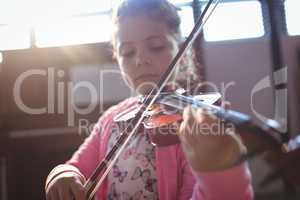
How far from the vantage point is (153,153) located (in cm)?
62

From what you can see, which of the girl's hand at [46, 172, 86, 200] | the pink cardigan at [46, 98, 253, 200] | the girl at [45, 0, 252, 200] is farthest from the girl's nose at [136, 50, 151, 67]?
the girl's hand at [46, 172, 86, 200]

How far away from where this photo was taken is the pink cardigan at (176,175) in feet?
1.36

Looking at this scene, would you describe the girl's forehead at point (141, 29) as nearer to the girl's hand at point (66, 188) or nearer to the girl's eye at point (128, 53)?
the girl's eye at point (128, 53)

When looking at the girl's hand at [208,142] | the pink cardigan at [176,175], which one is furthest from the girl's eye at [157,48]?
the girl's hand at [208,142]

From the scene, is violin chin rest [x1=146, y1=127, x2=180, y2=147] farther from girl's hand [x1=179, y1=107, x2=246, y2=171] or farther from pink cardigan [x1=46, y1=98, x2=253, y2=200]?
girl's hand [x1=179, y1=107, x2=246, y2=171]

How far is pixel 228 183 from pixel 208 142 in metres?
0.06

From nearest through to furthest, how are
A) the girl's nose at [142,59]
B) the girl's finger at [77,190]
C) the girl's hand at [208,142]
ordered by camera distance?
the girl's hand at [208,142], the girl's finger at [77,190], the girl's nose at [142,59]

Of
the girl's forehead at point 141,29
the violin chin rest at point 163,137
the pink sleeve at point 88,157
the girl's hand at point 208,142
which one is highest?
the girl's forehead at point 141,29

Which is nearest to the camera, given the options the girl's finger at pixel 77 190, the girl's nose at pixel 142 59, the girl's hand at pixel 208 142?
the girl's hand at pixel 208 142

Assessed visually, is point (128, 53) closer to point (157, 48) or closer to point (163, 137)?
point (157, 48)

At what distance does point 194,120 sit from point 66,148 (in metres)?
1.18

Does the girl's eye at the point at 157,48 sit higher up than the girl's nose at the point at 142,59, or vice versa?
the girl's eye at the point at 157,48

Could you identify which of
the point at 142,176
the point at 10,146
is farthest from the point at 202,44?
the point at 142,176

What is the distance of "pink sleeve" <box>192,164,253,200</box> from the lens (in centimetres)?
41
